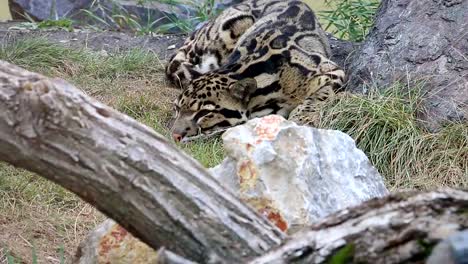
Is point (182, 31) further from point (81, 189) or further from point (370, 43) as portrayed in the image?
point (81, 189)

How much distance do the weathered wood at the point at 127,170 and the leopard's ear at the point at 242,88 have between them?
413cm

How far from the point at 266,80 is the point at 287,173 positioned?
3227mm

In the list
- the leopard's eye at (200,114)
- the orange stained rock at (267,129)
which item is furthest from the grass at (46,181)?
the orange stained rock at (267,129)

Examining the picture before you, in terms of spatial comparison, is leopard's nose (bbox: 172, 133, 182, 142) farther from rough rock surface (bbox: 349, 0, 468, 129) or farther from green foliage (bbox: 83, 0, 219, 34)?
green foliage (bbox: 83, 0, 219, 34)

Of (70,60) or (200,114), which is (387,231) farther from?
(70,60)

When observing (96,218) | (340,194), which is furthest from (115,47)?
(340,194)

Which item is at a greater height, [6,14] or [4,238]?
[4,238]

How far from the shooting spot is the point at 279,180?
387 cm

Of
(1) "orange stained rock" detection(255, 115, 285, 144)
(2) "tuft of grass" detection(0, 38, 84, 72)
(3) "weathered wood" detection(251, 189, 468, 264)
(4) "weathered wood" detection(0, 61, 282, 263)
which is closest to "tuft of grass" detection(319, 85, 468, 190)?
(1) "orange stained rock" detection(255, 115, 285, 144)

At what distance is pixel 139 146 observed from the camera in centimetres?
281

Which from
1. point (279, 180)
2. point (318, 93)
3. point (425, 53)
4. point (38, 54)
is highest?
point (279, 180)

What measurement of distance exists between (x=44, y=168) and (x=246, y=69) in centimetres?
437

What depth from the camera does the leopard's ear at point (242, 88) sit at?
697cm

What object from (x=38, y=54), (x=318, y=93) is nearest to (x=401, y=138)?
(x=318, y=93)
